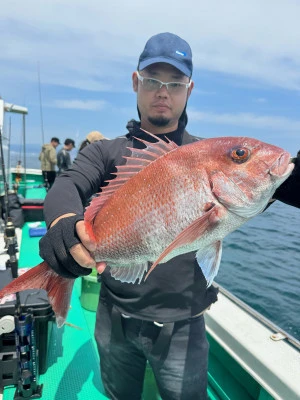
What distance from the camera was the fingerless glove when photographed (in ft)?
4.87

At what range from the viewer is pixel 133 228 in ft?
4.79

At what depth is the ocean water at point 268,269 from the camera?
6.17m

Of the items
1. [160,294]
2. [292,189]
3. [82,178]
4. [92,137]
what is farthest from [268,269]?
[82,178]

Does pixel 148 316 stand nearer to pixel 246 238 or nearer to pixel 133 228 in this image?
pixel 133 228

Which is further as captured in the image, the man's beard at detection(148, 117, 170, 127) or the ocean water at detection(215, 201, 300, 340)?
the ocean water at detection(215, 201, 300, 340)

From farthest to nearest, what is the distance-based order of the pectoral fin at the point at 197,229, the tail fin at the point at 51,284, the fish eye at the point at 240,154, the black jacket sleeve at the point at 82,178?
the black jacket sleeve at the point at 82,178 < the tail fin at the point at 51,284 < the fish eye at the point at 240,154 < the pectoral fin at the point at 197,229

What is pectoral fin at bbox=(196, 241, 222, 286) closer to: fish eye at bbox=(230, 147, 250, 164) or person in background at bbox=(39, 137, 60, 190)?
fish eye at bbox=(230, 147, 250, 164)

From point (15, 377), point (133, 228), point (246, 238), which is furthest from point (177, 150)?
point (246, 238)

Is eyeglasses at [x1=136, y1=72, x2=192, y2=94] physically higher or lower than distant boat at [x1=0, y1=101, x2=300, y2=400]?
higher

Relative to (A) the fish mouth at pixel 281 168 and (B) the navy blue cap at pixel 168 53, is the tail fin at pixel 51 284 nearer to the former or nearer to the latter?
(A) the fish mouth at pixel 281 168

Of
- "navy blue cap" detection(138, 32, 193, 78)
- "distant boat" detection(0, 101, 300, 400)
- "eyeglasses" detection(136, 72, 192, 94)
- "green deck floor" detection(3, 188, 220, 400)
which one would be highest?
"navy blue cap" detection(138, 32, 193, 78)

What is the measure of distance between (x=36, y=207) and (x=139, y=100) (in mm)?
6174

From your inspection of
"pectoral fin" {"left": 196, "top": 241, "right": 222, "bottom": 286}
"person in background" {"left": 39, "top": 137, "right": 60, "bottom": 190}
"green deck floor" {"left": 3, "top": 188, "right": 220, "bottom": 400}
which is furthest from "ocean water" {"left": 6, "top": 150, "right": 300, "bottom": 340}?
"person in background" {"left": 39, "top": 137, "right": 60, "bottom": 190}

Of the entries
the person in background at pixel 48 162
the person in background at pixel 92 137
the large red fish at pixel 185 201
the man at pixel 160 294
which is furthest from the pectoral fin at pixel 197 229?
the person in background at pixel 48 162
